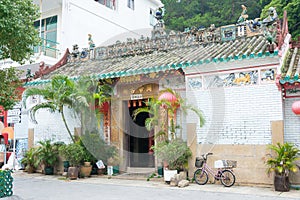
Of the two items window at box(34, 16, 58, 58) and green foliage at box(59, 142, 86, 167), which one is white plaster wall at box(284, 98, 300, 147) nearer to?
green foliage at box(59, 142, 86, 167)

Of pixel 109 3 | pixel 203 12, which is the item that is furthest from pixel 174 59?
pixel 203 12

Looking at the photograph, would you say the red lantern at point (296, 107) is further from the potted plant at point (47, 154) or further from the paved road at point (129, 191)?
the potted plant at point (47, 154)

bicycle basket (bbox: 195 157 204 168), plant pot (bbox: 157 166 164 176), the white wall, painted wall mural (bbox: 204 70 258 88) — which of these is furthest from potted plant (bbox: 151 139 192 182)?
painted wall mural (bbox: 204 70 258 88)

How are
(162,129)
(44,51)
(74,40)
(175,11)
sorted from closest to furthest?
(162,129) → (44,51) → (74,40) → (175,11)

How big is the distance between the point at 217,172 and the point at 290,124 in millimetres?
2280

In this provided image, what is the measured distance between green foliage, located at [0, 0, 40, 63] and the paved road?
3.16 metres

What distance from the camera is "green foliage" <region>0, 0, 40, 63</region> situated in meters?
6.12

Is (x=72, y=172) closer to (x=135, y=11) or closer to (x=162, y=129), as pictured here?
(x=162, y=129)

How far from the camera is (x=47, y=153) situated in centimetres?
1081

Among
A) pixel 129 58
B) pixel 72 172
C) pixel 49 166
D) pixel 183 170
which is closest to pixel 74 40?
pixel 129 58

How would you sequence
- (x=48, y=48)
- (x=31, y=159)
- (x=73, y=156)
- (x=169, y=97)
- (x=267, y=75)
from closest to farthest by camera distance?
(x=267, y=75)
(x=169, y=97)
(x=73, y=156)
(x=31, y=159)
(x=48, y=48)

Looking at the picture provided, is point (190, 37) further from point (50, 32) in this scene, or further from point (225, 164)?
point (50, 32)

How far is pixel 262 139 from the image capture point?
7.97 meters

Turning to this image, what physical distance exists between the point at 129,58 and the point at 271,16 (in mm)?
5006
